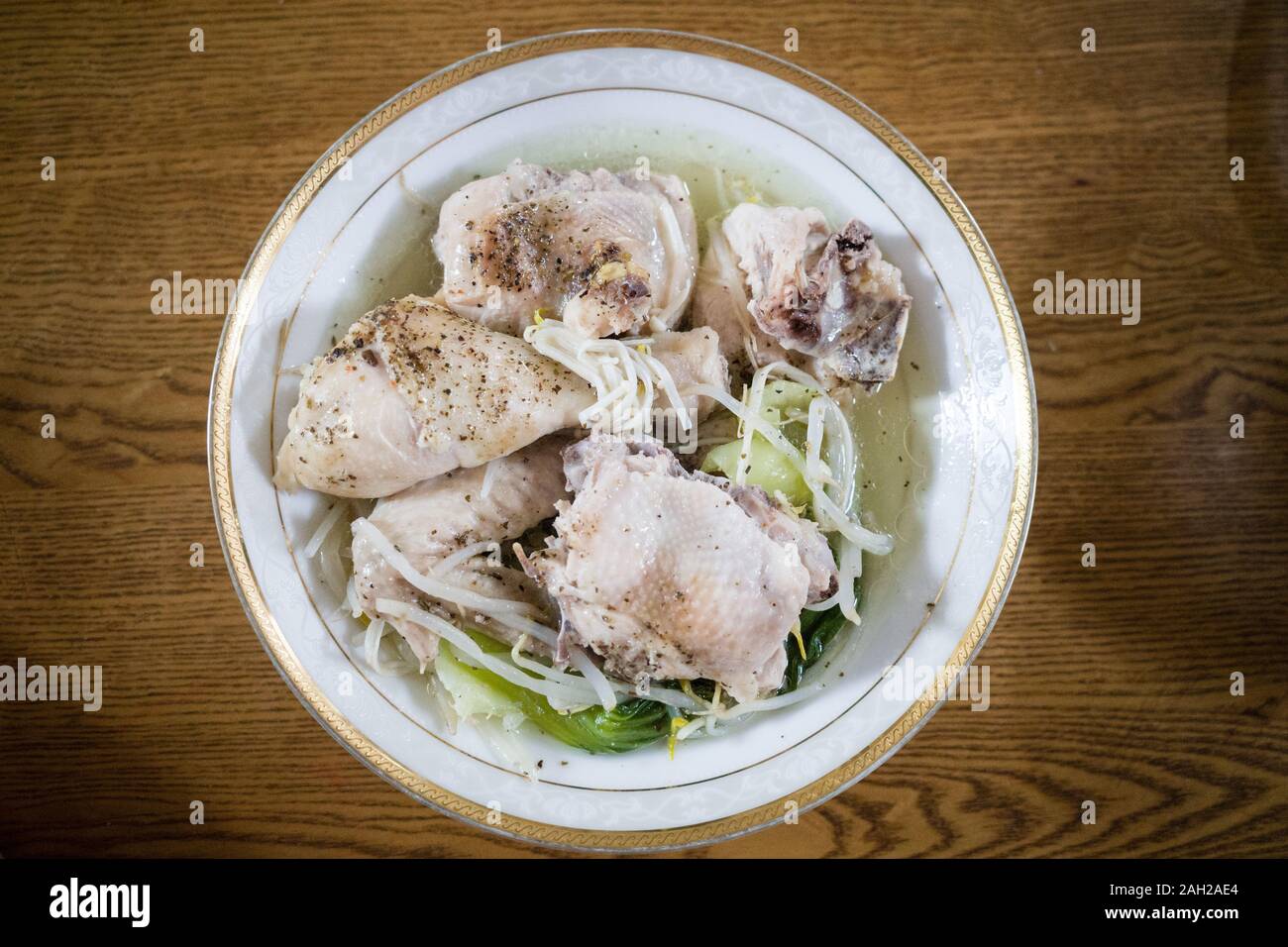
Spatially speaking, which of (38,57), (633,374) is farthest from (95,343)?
(633,374)

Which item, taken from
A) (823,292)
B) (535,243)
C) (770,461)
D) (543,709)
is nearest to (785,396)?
(770,461)

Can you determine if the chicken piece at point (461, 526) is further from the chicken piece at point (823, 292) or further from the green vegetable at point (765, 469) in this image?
the chicken piece at point (823, 292)

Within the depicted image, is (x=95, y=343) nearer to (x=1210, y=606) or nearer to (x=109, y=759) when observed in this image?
(x=109, y=759)

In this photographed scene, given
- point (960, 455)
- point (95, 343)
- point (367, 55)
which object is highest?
point (367, 55)

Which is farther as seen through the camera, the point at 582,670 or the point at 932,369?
the point at 932,369

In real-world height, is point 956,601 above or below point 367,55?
below

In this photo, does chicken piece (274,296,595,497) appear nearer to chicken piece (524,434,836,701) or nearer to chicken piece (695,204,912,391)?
chicken piece (524,434,836,701)

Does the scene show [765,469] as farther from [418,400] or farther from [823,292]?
[418,400]

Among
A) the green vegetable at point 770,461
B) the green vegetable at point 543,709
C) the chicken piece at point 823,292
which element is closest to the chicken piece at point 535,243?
the chicken piece at point 823,292

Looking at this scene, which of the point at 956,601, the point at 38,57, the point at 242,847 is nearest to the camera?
the point at 956,601
